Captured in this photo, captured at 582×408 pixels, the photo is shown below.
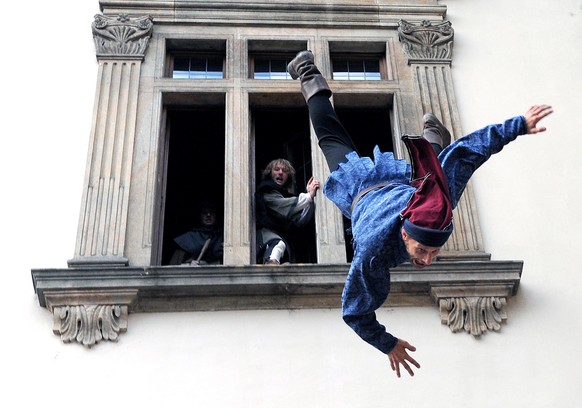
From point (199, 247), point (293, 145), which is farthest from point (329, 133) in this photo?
point (293, 145)

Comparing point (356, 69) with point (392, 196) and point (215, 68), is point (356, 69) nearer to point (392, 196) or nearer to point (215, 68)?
point (215, 68)

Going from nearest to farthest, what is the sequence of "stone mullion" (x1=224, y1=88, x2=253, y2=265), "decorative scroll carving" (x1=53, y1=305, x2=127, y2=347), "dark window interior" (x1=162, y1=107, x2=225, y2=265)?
1. "decorative scroll carving" (x1=53, y1=305, x2=127, y2=347)
2. "stone mullion" (x1=224, y1=88, x2=253, y2=265)
3. "dark window interior" (x1=162, y1=107, x2=225, y2=265)

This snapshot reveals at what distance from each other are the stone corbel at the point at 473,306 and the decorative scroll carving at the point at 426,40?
3.06m

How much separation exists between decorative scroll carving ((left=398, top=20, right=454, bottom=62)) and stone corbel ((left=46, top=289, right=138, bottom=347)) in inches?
170

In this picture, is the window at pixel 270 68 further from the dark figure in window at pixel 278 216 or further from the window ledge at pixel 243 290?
the window ledge at pixel 243 290

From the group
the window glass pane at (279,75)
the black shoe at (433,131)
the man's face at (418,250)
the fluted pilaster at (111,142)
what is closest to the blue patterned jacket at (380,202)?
the man's face at (418,250)

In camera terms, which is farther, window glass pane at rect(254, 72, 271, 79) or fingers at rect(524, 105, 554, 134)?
window glass pane at rect(254, 72, 271, 79)

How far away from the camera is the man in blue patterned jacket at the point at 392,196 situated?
650 centimetres

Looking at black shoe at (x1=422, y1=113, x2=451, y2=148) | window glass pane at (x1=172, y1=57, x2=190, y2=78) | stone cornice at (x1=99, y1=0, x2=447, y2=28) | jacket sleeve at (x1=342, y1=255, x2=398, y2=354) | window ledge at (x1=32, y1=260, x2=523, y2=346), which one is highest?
stone cornice at (x1=99, y1=0, x2=447, y2=28)

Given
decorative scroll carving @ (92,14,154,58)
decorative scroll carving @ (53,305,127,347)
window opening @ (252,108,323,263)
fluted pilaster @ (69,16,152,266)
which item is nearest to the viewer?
decorative scroll carving @ (53,305,127,347)

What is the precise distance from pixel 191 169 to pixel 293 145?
10.4 ft

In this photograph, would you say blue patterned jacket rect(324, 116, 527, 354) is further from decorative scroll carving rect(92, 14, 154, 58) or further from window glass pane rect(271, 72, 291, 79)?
decorative scroll carving rect(92, 14, 154, 58)

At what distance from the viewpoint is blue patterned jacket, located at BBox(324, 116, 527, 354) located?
6805 millimetres

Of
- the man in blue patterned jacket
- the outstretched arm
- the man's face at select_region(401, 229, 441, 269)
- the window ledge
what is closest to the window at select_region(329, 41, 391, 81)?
the window ledge
